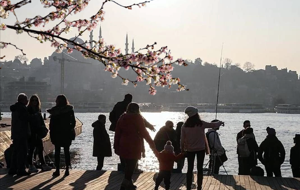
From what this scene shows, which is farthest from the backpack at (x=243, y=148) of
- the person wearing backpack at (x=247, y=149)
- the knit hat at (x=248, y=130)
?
the knit hat at (x=248, y=130)

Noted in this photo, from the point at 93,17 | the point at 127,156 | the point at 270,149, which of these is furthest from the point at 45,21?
the point at 270,149

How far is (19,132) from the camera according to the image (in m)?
13.4

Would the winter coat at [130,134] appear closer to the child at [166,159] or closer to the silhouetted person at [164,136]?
the child at [166,159]

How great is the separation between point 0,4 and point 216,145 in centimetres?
906

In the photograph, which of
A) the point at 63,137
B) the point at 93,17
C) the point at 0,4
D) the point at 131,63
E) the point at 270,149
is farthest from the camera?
the point at 270,149

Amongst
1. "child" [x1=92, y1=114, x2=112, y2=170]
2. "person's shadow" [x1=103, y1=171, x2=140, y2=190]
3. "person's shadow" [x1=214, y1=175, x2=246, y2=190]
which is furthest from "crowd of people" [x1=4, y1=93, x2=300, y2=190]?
"person's shadow" [x1=214, y1=175, x2=246, y2=190]

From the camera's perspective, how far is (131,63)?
9.82 meters

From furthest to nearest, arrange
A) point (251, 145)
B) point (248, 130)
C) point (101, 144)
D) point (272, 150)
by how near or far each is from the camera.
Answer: point (101, 144), point (251, 145), point (248, 130), point (272, 150)

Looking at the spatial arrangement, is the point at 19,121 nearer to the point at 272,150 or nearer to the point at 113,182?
the point at 113,182

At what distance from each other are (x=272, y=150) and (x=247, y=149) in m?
0.81

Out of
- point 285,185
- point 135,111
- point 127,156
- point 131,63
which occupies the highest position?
point 131,63

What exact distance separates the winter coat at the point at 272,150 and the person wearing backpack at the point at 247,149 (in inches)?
16.1

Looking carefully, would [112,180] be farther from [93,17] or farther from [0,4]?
[0,4]

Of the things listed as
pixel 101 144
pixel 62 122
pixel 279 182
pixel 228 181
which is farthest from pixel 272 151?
pixel 62 122
